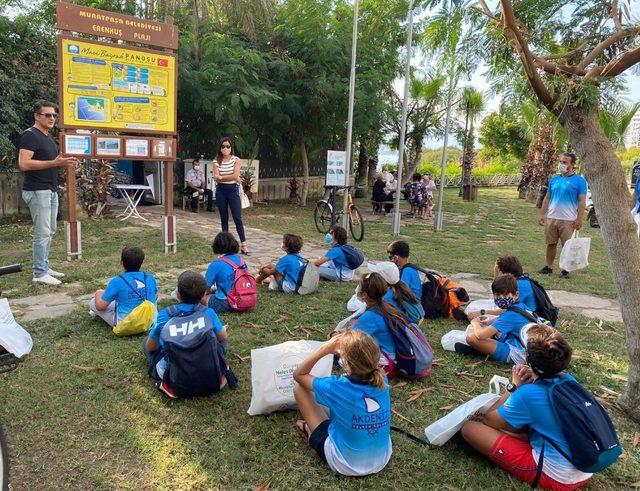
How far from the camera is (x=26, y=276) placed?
5.99 meters

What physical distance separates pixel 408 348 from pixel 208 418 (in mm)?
1408

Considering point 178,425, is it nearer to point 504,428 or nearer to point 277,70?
point 504,428

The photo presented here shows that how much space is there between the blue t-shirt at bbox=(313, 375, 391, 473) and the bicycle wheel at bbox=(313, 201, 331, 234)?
25.6 ft

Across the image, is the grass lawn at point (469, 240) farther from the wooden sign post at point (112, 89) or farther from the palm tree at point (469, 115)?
the palm tree at point (469, 115)

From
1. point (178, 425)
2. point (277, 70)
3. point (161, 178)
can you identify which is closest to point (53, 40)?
point (161, 178)

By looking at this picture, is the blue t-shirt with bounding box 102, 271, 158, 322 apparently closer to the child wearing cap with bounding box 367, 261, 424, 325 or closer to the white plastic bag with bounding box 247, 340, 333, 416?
the white plastic bag with bounding box 247, 340, 333, 416

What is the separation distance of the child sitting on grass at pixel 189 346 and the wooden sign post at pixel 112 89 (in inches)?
162

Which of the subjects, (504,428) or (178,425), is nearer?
(504,428)

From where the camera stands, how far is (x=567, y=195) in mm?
6961

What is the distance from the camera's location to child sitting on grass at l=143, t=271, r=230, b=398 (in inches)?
126

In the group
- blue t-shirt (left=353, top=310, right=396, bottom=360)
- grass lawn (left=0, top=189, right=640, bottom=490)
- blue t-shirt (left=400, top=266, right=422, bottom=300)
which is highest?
blue t-shirt (left=400, top=266, right=422, bottom=300)

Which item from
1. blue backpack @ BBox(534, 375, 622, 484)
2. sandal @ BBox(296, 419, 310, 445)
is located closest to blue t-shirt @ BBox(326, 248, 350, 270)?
sandal @ BBox(296, 419, 310, 445)

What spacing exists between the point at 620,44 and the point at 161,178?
36.9 ft

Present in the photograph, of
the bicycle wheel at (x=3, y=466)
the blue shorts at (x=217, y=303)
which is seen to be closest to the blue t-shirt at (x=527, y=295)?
the blue shorts at (x=217, y=303)
